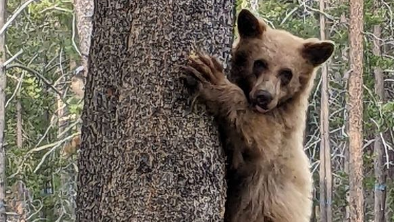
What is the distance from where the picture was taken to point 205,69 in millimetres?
3373

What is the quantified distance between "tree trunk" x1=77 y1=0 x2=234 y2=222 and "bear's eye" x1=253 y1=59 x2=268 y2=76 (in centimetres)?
68

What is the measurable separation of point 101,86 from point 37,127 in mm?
26311

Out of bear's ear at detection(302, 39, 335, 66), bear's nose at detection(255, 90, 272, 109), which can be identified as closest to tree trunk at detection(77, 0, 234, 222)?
bear's nose at detection(255, 90, 272, 109)

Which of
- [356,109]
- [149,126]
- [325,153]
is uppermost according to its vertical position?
[149,126]

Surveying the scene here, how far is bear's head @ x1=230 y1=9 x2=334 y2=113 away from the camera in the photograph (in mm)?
4020

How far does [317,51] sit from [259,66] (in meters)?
0.46

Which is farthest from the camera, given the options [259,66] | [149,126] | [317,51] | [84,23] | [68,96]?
[68,96]

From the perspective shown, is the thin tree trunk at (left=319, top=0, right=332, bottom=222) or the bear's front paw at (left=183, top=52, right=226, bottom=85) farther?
the thin tree trunk at (left=319, top=0, right=332, bottom=222)

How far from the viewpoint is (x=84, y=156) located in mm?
3416

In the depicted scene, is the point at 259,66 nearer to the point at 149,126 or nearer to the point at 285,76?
the point at 285,76

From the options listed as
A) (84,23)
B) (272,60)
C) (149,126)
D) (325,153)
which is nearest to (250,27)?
(272,60)

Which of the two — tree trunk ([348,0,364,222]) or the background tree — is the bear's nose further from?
tree trunk ([348,0,364,222])

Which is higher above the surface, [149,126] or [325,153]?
[149,126]

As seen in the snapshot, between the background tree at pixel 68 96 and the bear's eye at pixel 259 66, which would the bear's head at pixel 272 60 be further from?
the background tree at pixel 68 96
